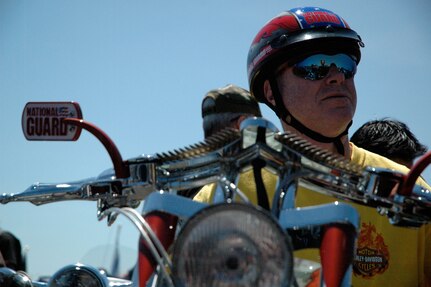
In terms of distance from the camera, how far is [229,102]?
5281mm

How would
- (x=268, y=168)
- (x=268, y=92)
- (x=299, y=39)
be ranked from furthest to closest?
(x=268, y=92), (x=299, y=39), (x=268, y=168)

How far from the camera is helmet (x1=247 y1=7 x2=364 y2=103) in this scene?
4086mm

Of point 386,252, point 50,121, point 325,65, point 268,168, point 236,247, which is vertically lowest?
point 386,252

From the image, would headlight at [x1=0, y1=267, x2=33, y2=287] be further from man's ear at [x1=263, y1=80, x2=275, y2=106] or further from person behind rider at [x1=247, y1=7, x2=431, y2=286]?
man's ear at [x1=263, y1=80, x2=275, y2=106]

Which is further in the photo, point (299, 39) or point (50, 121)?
point (299, 39)

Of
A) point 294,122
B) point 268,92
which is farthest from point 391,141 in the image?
point 294,122

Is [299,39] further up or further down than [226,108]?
further up

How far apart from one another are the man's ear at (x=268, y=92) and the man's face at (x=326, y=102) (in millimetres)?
276

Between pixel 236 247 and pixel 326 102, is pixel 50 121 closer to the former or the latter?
pixel 236 247

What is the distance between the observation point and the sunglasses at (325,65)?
4047 millimetres

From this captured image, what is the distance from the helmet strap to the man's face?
2cm

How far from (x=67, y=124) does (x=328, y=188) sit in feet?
2.63

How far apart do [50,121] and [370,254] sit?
173 centimetres

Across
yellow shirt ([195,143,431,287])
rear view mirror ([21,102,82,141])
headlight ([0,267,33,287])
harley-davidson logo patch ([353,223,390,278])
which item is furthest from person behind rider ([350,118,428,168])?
rear view mirror ([21,102,82,141])
